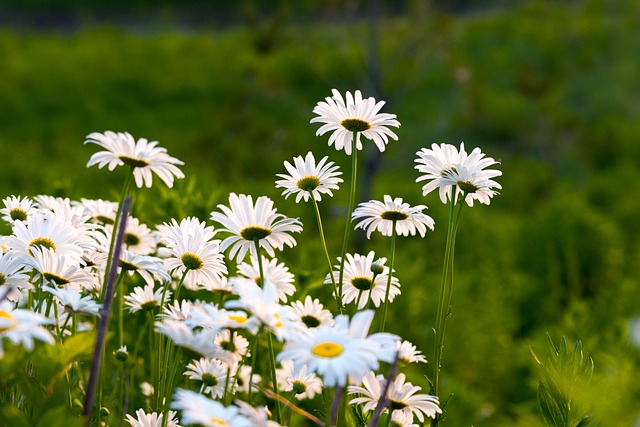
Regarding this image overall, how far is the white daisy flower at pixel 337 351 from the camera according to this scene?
405 millimetres

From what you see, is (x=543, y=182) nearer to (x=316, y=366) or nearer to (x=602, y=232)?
(x=602, y=232)

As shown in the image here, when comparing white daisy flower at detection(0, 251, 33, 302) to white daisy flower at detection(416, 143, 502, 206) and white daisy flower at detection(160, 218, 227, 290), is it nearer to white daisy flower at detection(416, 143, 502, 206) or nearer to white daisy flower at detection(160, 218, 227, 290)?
white daisy flower at detection(160, 218, 227, 290)

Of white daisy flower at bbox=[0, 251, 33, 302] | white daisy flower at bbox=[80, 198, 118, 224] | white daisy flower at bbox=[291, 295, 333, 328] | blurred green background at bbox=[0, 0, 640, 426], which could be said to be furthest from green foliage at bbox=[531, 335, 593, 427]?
white daisy flower at bbox=[80, 198, 118, 224]

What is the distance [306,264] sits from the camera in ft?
5.02

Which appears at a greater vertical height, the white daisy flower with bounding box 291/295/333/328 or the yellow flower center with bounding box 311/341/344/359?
the white daisy flower with bounding box 291/295/333/328

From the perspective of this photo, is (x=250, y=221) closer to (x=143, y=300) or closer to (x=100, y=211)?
(x=143, y=300)

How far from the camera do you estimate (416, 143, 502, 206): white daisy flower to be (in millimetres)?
664

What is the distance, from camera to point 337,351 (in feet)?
1.46

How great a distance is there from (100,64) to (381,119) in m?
9.91

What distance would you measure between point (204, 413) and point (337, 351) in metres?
0.11

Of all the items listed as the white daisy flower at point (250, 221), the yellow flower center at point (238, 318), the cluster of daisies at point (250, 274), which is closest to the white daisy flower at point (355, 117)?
the cluster of daisies at point (250, 274)

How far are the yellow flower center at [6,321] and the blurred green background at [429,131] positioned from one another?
1.04 feet

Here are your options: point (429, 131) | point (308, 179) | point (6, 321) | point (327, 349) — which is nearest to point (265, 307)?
point (327, 349)

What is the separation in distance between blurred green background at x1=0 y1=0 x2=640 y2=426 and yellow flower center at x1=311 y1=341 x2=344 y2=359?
13 cm
